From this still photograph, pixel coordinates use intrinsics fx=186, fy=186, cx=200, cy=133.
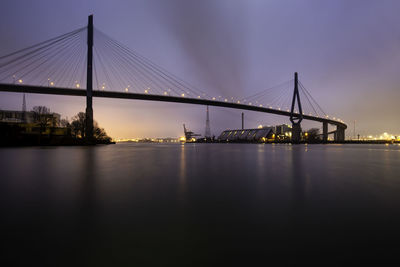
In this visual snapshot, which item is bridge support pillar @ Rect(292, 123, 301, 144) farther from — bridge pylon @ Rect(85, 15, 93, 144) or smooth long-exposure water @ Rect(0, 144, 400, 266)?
smooth long-exposure water @ Rect(0, 144, 400, 266)

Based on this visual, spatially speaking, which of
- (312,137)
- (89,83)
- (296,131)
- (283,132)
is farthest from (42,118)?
(283,132)

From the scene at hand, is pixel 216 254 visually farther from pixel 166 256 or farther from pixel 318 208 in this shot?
pixel 318 208

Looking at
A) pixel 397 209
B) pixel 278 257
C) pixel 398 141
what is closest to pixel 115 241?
Result: pixel 278 257

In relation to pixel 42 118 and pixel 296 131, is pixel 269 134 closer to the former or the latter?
pixel 296 131

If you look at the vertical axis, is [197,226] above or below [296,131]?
below

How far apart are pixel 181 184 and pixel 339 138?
92.9 metres

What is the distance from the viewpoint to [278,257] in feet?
6.65

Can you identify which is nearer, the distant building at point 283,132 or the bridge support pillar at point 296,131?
the bridge support pillar at point 296,131

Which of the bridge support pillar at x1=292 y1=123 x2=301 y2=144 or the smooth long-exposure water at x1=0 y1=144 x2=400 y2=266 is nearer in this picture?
the smooth long-exposure water at x1=0 y1=144 x2=400 y2=266

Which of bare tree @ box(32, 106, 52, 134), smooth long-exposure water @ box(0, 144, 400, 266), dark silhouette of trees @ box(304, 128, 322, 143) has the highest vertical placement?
bare tree @ box(32, 106, 52, 134)

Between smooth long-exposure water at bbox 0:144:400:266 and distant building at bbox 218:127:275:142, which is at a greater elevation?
distant building at bbox 218:127:275:142

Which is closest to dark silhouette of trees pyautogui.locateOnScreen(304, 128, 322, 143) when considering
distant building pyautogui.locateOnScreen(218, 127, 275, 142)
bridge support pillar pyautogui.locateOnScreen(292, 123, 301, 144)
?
distant building pyautogui.locateOnScreen(218, 127, 275, 142)

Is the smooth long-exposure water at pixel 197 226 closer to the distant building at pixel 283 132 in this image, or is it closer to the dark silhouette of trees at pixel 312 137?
the dark silhouette of trees at pixel 312 137

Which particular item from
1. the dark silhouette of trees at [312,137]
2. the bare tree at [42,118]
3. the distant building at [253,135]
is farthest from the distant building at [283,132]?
the bare tree at [42,118]
